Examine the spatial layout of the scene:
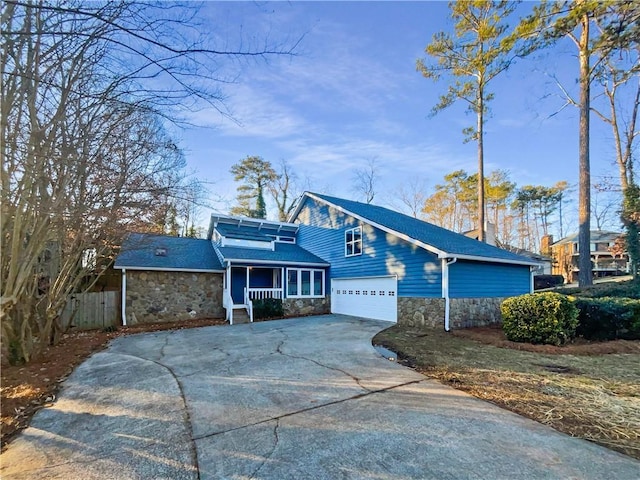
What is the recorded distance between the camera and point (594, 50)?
1331 cm

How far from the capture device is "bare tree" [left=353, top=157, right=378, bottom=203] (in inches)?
1064

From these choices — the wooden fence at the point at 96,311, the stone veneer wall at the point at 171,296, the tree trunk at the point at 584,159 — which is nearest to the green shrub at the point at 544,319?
the tree trunk at the point at 584,159

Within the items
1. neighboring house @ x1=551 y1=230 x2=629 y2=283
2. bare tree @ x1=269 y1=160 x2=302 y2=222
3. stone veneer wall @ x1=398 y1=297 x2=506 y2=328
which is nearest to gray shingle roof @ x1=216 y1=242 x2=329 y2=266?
stone veneer wall @ x1=398 y1=297 x2=506 y2=328

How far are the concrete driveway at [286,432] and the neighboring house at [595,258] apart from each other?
37.4 meters

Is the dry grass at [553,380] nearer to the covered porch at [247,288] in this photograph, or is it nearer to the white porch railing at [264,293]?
the covered porch at [247,288]

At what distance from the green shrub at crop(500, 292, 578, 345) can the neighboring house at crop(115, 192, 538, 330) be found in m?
2.13

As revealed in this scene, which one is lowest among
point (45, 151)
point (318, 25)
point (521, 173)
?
point (45, 151)

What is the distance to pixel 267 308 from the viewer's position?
13.0m

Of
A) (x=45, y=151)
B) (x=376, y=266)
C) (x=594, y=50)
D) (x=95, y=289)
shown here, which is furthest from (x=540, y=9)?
(x=95, y=289)

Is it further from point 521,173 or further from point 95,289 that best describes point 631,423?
point 521,173

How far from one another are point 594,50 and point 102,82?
18178 millimetres

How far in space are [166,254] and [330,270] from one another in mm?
7347

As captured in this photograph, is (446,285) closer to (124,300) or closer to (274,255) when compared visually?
(274,255)

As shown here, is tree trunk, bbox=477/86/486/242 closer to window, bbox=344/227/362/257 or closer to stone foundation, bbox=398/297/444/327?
window, bbox=344/227/362/257
